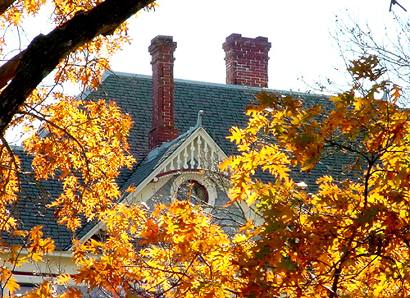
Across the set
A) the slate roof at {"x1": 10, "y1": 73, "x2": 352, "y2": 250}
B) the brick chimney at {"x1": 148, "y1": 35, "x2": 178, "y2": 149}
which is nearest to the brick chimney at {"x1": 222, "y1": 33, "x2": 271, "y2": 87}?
the slate roof at {"x1": 10, "y1": 73, "x2": 352, "y2": 250}

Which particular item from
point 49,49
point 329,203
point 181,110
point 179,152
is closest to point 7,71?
point 49,49

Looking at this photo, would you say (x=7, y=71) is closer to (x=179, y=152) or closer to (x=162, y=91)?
(x=179, y=152)

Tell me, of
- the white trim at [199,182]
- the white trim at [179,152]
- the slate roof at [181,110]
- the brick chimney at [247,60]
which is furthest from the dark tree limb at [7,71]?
the brick chimney at [247,60]

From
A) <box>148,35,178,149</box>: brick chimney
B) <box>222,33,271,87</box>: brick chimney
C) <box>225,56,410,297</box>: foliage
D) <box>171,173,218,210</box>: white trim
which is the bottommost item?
<box>225,56,410,297</box>: foliage

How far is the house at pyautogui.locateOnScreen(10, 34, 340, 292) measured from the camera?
2769cm

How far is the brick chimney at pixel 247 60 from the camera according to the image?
36.3m

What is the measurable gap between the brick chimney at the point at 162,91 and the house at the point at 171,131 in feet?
0.08

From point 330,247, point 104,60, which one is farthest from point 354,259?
point 104,60

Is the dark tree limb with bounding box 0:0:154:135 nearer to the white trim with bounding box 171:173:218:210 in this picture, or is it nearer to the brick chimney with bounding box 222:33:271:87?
the white trim with bounding box 171:173:218:210

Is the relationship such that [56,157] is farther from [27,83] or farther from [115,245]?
[27,83]

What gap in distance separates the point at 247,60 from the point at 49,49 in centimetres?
2723

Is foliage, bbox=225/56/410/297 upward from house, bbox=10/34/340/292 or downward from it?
downward

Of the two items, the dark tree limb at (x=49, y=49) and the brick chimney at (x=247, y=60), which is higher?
the brick chimney at (x=247, y=60)

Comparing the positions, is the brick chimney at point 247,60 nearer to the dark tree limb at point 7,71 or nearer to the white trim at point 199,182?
the white trim at point 199,182
